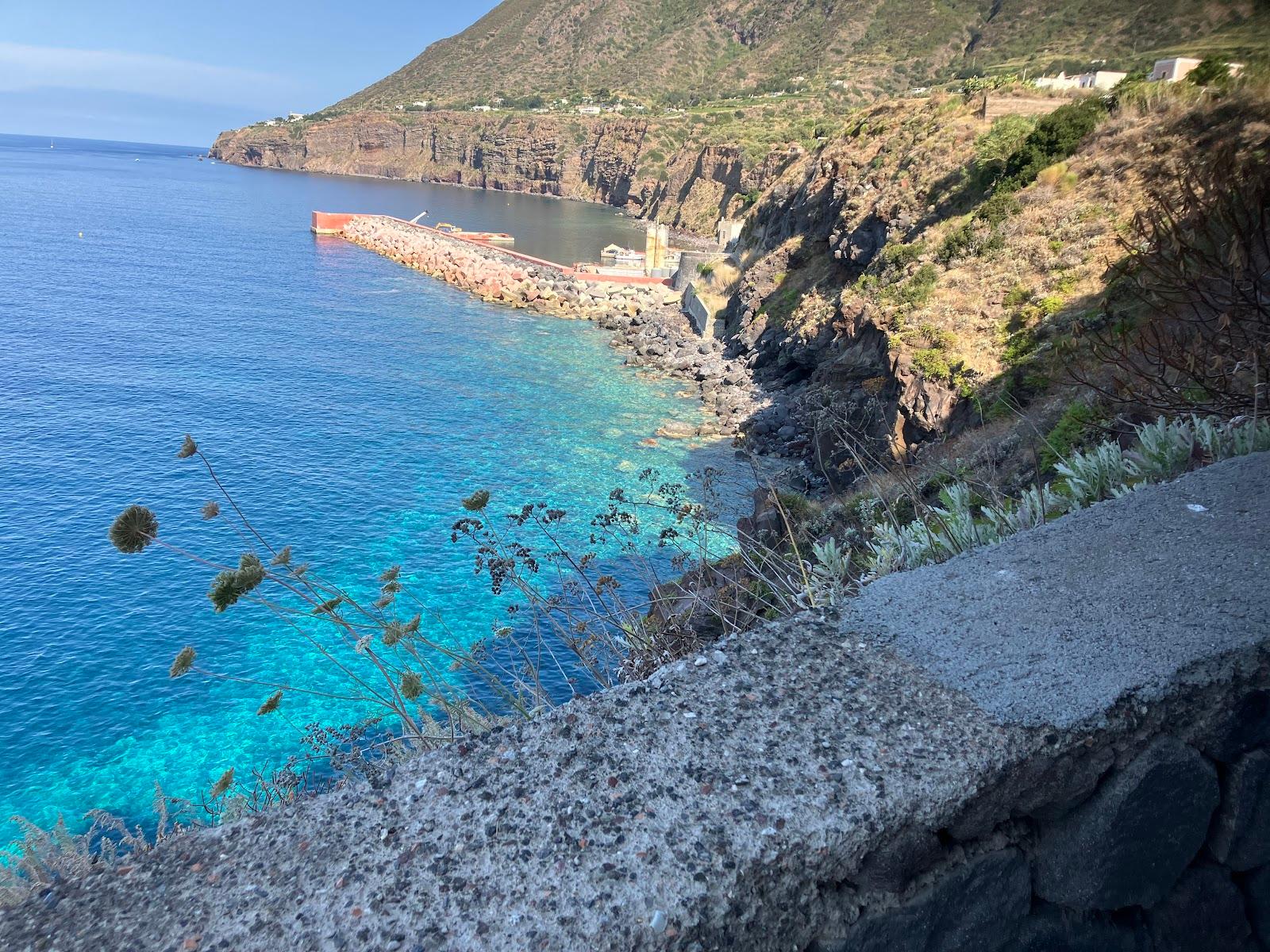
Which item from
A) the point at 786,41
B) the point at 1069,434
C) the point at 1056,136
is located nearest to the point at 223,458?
the point at 1069,434

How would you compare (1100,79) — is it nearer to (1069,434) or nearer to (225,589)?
(1069,434)

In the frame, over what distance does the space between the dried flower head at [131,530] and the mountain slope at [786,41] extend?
11.3 m

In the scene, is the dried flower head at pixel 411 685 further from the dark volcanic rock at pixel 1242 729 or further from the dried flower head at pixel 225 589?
the dark volcanic rock at pixel 1242 729

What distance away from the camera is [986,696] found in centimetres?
288

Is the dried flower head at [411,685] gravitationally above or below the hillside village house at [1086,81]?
below

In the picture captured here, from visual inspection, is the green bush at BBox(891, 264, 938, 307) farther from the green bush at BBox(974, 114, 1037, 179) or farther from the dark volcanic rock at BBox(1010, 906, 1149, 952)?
the dark volcanic rock at BBox(1010, 906, 1149, 952)

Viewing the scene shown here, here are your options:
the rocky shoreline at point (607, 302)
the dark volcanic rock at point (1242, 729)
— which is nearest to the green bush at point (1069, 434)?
the dark volcanic rock at point (1242, 729)

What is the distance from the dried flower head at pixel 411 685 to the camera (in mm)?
4367

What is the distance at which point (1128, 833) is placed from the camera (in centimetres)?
276

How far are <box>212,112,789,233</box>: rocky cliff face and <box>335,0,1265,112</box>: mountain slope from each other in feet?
72.0

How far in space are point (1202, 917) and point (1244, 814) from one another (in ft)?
1.44

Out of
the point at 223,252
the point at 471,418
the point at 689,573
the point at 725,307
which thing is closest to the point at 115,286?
the point at 223,252

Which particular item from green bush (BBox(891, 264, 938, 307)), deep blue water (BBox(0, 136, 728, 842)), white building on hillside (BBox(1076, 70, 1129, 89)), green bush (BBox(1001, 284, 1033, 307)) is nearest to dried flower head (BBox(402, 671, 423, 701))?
deep blue water (BBox(0, 136, 728, 842))

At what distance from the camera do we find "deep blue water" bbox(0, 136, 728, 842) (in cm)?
1416
